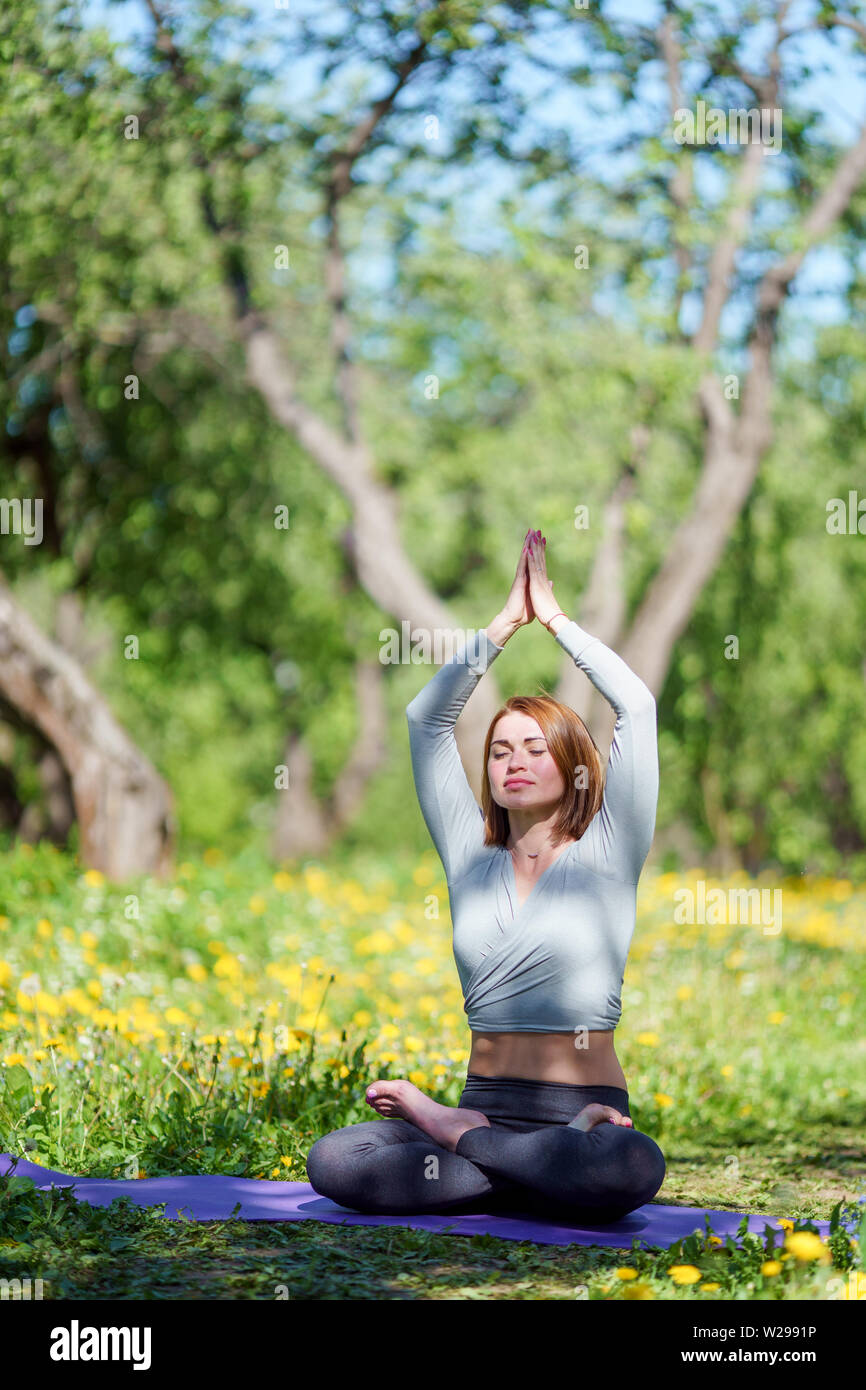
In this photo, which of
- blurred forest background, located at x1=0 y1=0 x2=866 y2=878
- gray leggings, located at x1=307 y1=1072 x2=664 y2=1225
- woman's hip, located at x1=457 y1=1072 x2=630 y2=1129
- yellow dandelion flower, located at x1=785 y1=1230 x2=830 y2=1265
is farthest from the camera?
blurred forest background, located at x1=0 y1=0 x2=866 y2=878

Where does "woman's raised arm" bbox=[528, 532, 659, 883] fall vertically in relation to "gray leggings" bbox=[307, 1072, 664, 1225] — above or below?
above

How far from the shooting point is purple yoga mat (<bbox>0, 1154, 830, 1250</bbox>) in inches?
147

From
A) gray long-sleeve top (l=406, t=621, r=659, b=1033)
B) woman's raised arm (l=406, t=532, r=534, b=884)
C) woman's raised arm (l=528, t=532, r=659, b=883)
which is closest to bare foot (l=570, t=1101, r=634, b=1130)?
gray long-sleeve top (l=406, t=621, r=659, b=1033)

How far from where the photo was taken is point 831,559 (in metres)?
Result: 16.0

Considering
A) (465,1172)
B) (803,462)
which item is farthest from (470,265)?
(465,1172)

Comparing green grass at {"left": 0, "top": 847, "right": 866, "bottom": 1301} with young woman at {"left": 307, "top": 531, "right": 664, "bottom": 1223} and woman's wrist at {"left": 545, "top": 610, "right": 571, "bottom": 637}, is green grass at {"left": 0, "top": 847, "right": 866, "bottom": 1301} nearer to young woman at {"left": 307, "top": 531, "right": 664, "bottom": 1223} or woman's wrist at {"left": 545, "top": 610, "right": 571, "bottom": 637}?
young woman at {"left": 307, "top": 531, "right": 664, "bottom": 1223}

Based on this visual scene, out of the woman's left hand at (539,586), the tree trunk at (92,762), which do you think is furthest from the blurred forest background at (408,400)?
the woman's left hand at (539,586)

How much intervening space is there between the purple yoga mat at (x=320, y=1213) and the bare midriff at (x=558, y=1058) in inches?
14.7

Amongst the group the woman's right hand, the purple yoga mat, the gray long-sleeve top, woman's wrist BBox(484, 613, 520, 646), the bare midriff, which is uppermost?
the woman's right hand

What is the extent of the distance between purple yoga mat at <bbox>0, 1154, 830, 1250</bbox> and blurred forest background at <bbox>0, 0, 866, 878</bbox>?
655 cm

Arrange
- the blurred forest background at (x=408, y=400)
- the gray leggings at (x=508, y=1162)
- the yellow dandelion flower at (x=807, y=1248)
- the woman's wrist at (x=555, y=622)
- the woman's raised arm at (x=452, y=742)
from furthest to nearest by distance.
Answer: the blurred forest background at (x=408, y=400)
the woman's raised arm at (x=452, y=742)
the woman's wrist at (x=555, y=622)
the gray leggings at (x=508, y=1162)
the yellow dandelion flower at (x=807, y=1248)

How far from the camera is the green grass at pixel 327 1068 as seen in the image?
333 cm

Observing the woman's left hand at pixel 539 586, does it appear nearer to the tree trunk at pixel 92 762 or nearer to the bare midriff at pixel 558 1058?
the bare midriff at pixel 558 1058

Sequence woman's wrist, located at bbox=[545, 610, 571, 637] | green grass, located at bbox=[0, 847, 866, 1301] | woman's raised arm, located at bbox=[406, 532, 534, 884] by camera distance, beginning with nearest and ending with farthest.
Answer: green grass, located at bbox=[0, 847, 866, 1301], woman's wrist, located at bbox=[545, 610, 571, 637], woman's raised arm, located at bbox=[406, 532, 534, 884]
